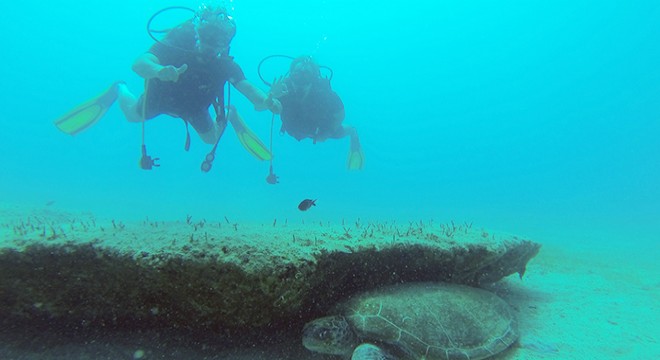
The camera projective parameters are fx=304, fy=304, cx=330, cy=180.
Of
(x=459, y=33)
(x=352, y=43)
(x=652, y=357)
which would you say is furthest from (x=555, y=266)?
(x=352, y=43)

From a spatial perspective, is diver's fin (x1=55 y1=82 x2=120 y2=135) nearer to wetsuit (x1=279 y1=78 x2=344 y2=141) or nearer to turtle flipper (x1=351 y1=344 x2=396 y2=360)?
wetsuit (x1=279 y1=78 x2=344 y2=141)

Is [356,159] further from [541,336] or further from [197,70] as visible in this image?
[541,336]

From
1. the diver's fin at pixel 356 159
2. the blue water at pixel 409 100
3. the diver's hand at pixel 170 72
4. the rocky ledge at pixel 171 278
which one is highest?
the blue water at pixel 409 100

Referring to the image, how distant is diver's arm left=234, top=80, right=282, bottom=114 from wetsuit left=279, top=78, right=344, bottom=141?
284 cm

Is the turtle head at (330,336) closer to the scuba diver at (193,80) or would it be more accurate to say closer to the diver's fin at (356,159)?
the scuba diver at (193,80)

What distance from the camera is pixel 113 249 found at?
273cm

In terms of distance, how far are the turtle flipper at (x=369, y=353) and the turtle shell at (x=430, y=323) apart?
157 mm

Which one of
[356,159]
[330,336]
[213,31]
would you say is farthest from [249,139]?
[330,336]

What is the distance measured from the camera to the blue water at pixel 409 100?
6725 centimetres

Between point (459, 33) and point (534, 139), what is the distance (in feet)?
134

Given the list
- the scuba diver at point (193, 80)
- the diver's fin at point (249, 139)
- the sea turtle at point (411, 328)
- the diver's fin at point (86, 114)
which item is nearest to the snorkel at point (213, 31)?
the scuba diver at point (193, 80)

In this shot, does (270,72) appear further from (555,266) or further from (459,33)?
(555,266)

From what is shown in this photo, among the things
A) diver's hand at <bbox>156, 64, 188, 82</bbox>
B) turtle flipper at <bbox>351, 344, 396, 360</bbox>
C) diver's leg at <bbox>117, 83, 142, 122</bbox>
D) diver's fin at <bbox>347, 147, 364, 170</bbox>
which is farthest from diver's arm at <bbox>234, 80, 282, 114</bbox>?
turtle flipper at <bbox>351, 344, 396, 360</bbox>

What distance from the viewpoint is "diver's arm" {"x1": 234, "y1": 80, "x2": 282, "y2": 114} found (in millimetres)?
7864
